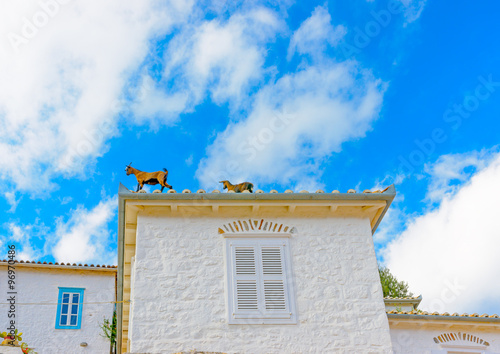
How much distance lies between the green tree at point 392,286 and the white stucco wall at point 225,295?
1903 cm

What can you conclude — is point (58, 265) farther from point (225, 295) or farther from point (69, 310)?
point (225, 295)

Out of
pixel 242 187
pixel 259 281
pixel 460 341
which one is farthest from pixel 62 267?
pixel 460 341

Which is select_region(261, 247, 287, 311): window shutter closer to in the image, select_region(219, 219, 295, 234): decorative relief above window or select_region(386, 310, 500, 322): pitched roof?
select_region(219, 219, 295, 234): decorative relief above window

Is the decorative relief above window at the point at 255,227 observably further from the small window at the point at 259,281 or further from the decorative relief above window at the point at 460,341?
the decorative relief above window at the point at 460,341

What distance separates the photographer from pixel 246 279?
10383 mm

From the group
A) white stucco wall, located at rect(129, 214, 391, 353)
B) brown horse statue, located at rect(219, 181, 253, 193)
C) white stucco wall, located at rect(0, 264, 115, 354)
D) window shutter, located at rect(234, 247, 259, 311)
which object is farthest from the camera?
white stucco wall, located at rect(0, 264, 115, 354)

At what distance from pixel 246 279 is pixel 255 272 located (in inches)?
9.3

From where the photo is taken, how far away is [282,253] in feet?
35.0

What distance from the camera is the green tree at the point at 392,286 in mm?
28734

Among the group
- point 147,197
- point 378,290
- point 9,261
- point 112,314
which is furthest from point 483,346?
point 9,261

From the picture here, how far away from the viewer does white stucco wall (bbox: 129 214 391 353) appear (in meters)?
9.75

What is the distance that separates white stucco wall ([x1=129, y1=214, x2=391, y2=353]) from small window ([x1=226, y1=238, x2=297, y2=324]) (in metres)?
0.16

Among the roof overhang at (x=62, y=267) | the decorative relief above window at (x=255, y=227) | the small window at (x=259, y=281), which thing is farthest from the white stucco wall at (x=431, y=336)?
the roof overhang at (x=62, y=267)

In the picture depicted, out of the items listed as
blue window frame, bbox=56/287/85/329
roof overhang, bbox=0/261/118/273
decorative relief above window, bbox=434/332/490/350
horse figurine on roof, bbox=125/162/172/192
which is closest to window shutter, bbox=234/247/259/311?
horse figurine on roof, bbox=125/162/172/192
